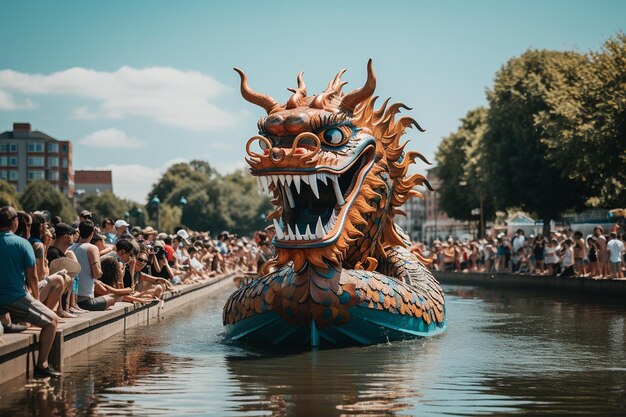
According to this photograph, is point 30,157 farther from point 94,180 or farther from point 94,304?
point 94,304

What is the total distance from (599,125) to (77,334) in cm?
2576

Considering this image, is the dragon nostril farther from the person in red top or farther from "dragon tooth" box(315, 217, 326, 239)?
the person in red top

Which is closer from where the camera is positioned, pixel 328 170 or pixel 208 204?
pixel 328 170

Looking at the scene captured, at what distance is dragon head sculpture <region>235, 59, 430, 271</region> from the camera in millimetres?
13734

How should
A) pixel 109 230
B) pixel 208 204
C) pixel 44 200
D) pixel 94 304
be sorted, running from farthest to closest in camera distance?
pixel 208 204, pixel 44 200, pixel 109 230, pixel 94 304

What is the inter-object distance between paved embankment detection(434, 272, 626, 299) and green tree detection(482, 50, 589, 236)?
837cm

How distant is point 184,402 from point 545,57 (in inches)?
1854

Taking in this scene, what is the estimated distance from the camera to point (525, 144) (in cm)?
5228

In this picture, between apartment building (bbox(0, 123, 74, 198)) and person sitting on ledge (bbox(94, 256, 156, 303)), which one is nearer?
person sitting on ledge (bbox(94, 256, 156, 303))

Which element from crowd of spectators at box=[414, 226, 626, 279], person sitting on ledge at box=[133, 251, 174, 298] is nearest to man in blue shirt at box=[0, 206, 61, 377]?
person sitting on ledge at box=[133, 251, 174, 298]

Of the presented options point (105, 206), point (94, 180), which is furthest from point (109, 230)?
point (94, 180)

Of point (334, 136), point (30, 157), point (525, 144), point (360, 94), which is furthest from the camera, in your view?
point (30, 157)

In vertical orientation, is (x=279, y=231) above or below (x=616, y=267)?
above

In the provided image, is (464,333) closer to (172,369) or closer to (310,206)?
(310,206)
